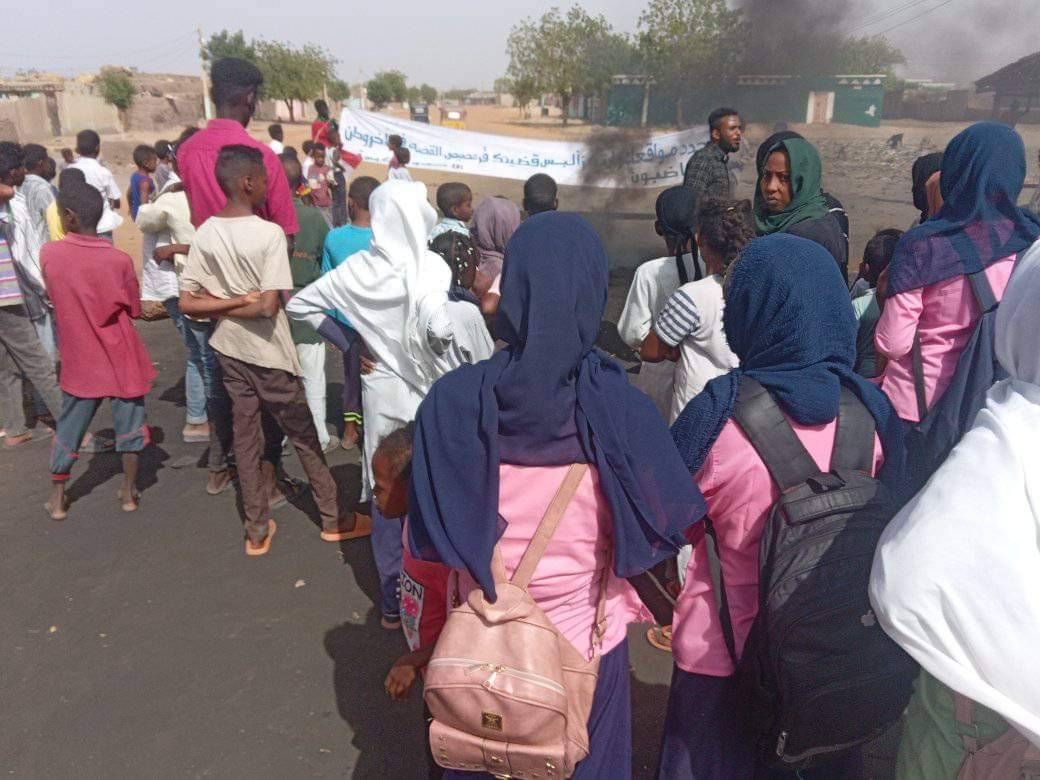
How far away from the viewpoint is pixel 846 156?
826 inches

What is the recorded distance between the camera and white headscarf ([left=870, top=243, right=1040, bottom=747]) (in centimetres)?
115

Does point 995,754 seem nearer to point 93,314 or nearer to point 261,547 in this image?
point 261,547

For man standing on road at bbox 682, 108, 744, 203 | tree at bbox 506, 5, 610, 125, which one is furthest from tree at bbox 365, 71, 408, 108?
man standing on road at bbox 682, 108, 744, 203

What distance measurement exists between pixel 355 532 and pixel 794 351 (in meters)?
3.06

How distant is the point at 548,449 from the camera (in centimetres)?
172

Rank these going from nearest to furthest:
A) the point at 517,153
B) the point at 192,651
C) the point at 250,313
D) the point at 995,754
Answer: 1. the point at 995,754
2. the point at 192,651
3. the point at 250,313
4. the point at 517,153

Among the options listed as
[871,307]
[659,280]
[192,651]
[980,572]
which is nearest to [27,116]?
[192,651]

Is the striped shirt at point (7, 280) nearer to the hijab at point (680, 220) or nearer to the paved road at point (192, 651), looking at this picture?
the paved road at point (192, 651)

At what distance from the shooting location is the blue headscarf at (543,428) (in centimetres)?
167

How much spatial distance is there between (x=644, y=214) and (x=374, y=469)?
12483 millimetres

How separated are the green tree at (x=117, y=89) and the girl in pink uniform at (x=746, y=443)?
159 ft

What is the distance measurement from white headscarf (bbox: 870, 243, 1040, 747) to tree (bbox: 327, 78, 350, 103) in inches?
2708

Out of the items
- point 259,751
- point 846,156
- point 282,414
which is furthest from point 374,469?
point 846,156

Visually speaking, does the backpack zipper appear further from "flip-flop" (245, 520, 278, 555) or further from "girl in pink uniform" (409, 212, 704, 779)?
"flip-flop" (245, 520, 278, 555)
